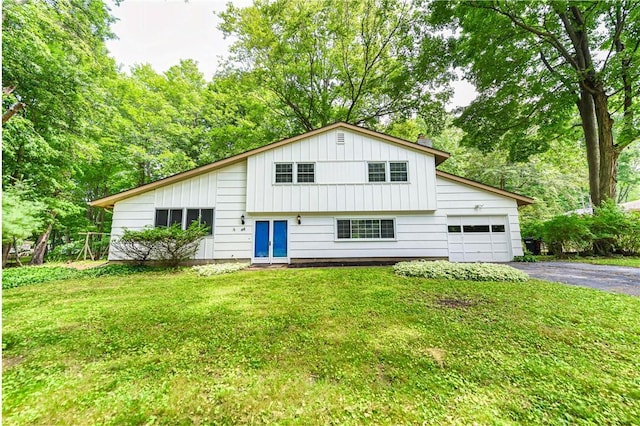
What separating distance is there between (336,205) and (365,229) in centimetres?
157

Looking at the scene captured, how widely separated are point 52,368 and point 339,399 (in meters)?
3.24

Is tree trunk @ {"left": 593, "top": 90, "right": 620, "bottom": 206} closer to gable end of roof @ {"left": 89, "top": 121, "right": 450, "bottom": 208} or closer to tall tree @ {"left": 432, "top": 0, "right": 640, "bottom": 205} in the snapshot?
tall tree @ {"left": 432, "top": 0, "right": 640, "bottom": 205}

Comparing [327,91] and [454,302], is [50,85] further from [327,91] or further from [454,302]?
[454,302]

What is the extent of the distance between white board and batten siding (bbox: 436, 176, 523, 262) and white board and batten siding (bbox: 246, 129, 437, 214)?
942mm

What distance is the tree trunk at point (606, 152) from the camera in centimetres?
1040

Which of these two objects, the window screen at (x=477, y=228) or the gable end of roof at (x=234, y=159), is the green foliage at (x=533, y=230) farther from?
the gable end of roof at (x=234, y=159)

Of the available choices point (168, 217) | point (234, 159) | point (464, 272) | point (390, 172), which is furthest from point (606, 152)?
point (168, 217)

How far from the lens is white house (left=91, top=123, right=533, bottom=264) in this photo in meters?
9.92

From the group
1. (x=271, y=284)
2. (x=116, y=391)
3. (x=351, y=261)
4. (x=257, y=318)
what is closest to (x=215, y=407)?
(x=116, y=391)

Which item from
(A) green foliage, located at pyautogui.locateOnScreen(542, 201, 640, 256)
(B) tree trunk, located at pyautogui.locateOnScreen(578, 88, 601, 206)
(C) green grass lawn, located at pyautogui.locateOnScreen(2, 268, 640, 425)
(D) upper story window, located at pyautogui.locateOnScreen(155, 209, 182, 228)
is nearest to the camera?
(C) green grass lawn, located at pyautogui.locateOnScreen(2, 268, 640, 425)

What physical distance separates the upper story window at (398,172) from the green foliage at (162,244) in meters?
7.66

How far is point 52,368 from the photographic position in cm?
280

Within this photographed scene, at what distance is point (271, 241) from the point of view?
1008cm

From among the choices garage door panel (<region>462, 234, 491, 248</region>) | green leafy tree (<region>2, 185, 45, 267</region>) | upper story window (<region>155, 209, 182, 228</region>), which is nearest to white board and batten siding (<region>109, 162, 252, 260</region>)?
upper story window (<region>155, 209, 182, 228</region>)
